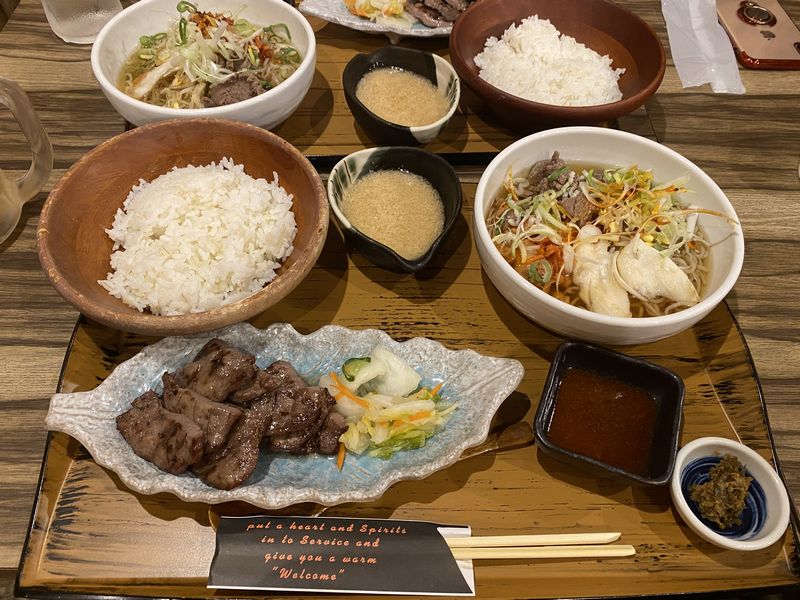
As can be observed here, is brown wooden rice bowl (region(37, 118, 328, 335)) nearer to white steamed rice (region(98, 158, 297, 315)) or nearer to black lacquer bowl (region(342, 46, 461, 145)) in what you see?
white steamed rice (region(98, 158, 297, 315))

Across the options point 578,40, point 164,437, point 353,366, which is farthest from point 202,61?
point 578,40

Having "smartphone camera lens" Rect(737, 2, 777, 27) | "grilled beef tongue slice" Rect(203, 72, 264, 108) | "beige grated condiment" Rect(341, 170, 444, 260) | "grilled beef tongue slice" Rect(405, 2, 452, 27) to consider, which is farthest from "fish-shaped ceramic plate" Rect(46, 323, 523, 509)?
"smartphone camera lens" Rect(737, 2, 777, 27)

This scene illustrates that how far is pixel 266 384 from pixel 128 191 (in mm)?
1220

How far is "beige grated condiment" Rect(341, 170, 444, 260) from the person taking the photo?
8.68 ft

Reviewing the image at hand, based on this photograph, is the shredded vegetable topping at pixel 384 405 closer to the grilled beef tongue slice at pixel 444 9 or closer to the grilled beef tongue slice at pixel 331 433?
the grilled beef tongue slice at pixel 331 433

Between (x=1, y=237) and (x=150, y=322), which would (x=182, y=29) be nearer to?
(x=1, y=237)

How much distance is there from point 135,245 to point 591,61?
2753 mm

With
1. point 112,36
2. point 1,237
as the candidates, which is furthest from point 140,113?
point 1,237

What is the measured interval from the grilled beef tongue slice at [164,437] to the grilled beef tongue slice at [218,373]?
0.14 m

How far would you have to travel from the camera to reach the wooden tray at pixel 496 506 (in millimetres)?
1899

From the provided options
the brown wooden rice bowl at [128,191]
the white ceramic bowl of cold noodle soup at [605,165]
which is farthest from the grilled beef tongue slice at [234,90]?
the white ceramic bowl of cold noodle soup at [605,165]

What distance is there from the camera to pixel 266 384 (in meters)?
2.17

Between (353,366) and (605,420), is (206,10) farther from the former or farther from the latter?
(605,420)

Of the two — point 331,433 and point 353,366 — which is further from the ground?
point 353,366
